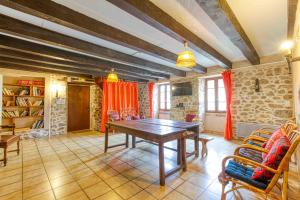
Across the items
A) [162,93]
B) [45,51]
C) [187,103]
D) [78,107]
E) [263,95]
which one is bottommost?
[78,107]

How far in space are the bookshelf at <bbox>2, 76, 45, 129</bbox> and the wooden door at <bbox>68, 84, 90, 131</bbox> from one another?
1.06m

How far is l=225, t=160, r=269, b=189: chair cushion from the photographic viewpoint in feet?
5.16

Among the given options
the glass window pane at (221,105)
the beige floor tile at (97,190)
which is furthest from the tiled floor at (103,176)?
the glass window pane at (221,105)

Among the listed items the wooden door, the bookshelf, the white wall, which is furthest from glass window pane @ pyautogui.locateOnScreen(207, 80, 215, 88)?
the bookshelf

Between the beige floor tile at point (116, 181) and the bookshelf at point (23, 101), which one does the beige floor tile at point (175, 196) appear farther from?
the bookshelf at point (23, 101)

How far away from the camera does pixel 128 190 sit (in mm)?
2178

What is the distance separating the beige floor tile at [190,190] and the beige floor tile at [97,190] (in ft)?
3.48

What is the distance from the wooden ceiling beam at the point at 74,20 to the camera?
174cm

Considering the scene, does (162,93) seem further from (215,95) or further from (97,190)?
(97,190)

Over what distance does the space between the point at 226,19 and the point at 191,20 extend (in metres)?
0.51

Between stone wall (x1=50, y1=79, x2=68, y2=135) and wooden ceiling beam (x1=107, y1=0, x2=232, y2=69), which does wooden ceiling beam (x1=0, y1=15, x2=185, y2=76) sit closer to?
wooden ceiling beam (x1=107, y1=0, x2=232, y2=69)

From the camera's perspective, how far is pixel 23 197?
2027mm

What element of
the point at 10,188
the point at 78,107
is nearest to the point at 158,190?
the point at 10,188

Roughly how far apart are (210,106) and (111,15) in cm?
502
